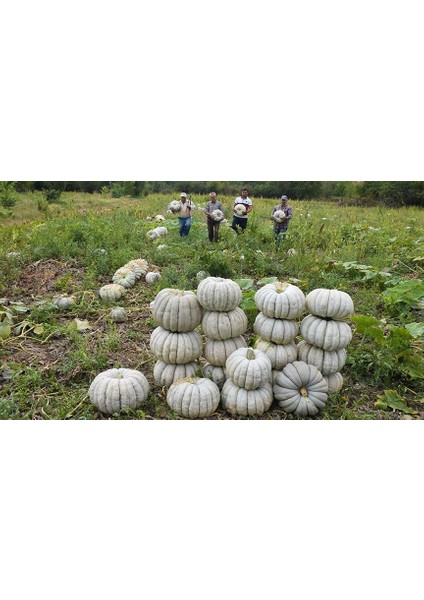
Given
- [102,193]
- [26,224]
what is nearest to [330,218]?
[102,193]

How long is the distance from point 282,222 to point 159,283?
329 centimetres

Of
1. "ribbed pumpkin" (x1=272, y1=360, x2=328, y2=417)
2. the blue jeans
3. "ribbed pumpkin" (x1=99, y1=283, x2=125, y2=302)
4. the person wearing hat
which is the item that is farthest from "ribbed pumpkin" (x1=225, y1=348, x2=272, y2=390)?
the blue jeans

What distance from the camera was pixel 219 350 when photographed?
3.90 metres

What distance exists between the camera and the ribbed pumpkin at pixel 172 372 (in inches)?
155

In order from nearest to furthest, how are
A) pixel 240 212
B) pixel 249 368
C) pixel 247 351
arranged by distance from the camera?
pixel 249 368 < pixel 247 351 < pixel 240 212

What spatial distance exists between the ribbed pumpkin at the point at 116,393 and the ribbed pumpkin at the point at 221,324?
76 cm

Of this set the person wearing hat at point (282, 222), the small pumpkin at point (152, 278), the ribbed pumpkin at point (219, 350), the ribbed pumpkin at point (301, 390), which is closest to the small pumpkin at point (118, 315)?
the small pumpkin at point (152, 278)

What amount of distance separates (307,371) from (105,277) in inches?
169

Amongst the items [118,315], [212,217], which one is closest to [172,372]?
[118,315]

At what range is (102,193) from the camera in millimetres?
9992

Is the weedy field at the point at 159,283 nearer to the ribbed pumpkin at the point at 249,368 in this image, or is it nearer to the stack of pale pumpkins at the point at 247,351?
the stack of pale pumpkins at the point at 247,351

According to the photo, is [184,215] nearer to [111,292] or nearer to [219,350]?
[111,292]

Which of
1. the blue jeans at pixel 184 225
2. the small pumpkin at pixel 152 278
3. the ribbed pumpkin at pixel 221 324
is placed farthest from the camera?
the blue jeans at pixel 184 225
